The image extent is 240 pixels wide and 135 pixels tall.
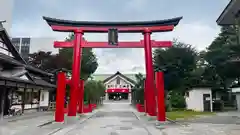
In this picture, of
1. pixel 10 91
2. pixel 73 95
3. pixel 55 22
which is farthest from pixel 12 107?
pixel 55 22

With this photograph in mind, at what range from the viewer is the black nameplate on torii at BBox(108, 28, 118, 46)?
64.2 feet

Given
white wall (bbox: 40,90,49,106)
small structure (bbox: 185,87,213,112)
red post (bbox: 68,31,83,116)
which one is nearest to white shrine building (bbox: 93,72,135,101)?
white wall (bbox: 40,90,49,106)

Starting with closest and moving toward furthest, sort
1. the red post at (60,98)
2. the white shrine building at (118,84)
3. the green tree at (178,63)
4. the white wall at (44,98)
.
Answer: the red post at (60,98) < the white wall at (44,98) < the green tree at (178,63) < the white shrine building at (118,84)

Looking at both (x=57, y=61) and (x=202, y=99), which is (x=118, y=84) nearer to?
(x=57, y=61)

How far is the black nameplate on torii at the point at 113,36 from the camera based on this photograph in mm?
19578

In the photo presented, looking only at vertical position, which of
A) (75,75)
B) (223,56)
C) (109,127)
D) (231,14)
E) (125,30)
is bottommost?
(109,127)

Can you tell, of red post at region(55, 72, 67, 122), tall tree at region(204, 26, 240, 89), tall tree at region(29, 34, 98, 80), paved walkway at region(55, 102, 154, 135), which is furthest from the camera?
tall tree at region(29, 34, 98, 80)

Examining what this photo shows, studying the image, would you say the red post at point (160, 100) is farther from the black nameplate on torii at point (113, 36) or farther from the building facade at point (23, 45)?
the building facade at point (23, 45)

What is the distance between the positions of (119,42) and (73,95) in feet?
20.0

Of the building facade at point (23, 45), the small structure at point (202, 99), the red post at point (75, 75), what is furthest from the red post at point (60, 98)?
the building facade at point (23, 45)

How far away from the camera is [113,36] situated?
64.9 feet

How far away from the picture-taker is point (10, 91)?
64.8 ft

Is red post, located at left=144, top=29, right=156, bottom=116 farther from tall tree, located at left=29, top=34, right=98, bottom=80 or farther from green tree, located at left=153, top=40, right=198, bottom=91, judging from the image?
tall tree, located at left=29, top=34, right=98, bottom=80

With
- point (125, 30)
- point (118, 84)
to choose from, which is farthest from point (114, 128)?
point (118, 84)
